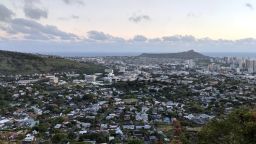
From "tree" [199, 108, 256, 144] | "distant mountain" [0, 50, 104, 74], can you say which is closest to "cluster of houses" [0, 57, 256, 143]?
"tree" [199, 108, 256, 144]

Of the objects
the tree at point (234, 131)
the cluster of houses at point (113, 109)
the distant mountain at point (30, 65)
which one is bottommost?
the cluster of houses at point (113, 109)

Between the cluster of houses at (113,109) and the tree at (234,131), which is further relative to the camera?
the cluster of houses at (113,109)

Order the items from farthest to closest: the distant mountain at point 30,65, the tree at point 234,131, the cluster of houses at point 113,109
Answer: the distant mountain at point 30,65 < the cluster of houses at point 113,109 < the tree at point 234,131

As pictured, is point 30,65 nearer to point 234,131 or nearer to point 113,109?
point 113,109

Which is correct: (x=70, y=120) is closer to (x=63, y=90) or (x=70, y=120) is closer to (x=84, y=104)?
(x=84, y=104)

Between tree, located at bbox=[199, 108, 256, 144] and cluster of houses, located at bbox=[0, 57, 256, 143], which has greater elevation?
tree, located at bbox=[199, 108, 256, 144]

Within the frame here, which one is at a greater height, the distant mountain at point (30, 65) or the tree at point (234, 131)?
the tree at point (234, 131)

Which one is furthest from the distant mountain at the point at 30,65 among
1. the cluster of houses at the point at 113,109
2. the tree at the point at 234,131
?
the tree at the point at 234,131

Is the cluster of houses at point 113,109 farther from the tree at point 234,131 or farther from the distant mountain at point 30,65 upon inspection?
the distant mountain at point 30,65

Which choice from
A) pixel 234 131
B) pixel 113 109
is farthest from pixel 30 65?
pixel 234 131

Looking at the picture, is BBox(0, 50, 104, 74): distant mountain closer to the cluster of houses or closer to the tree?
the cluster of houses
